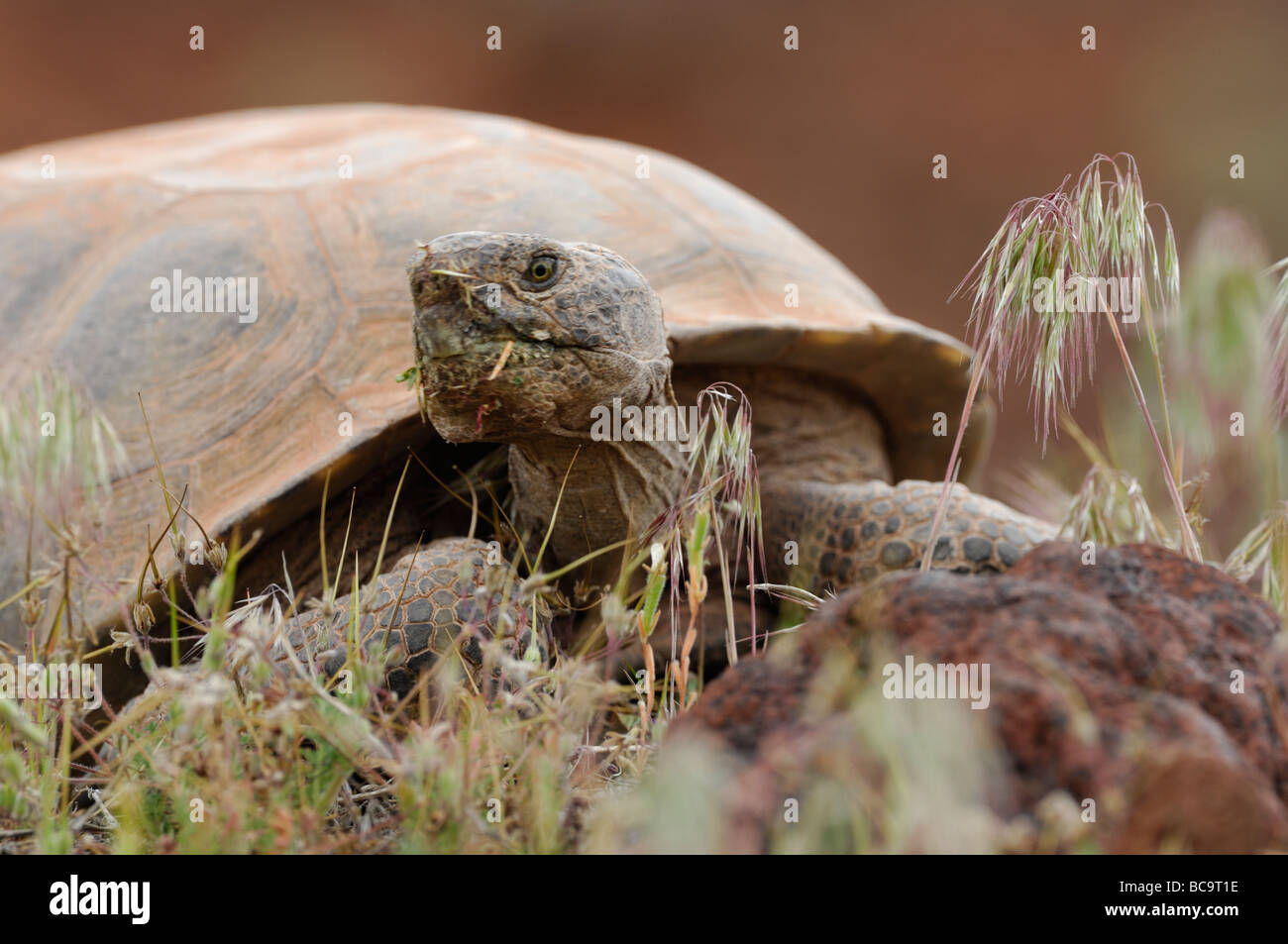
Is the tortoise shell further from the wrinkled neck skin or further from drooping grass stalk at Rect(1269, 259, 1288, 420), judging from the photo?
drooping grass stalk at Rect(1269, 259, 1288, 420)

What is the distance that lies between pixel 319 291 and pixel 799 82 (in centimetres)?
1067

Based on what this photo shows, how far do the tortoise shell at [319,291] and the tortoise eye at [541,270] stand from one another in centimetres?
68

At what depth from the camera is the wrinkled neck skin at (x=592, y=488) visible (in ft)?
8.61

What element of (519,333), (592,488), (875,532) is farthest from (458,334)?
(875,532)

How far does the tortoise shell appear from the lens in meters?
3.03

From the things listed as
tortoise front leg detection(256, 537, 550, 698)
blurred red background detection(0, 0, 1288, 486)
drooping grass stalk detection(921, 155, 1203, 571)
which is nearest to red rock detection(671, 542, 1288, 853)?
drooping grass stalk detection(921, 155, 1203, 571)

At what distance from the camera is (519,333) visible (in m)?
2.23

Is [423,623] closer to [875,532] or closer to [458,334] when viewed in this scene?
[458,334]

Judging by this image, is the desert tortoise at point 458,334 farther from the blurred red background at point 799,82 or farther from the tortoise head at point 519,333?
the blurred red background at point 799,82

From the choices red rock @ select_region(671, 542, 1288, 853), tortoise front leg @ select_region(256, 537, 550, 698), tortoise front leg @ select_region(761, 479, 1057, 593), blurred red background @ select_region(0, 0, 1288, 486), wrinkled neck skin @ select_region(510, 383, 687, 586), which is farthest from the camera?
blurred red background @ select_region(0, 0, 1288, 486)

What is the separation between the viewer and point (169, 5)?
42.9ft
